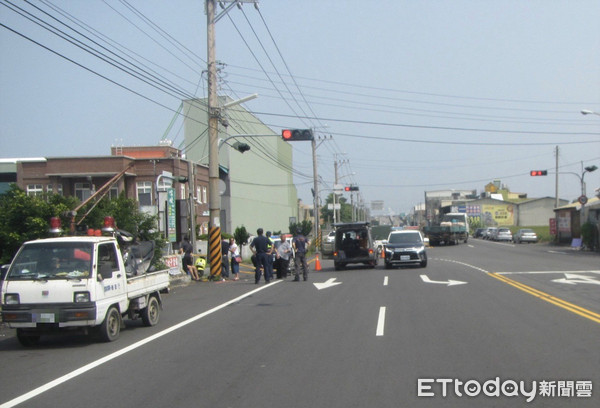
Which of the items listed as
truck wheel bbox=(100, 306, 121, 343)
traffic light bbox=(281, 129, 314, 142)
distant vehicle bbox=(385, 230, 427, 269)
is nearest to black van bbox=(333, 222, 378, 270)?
distant vehicle bbox=(385, 230, 427, 269)

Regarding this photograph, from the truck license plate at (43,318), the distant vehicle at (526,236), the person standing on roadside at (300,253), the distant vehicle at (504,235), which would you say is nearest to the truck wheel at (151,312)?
the truck license plate at (43,318)

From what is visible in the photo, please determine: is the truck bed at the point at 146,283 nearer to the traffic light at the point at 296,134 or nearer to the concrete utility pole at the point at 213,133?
the concrete utility pole at the point at 213,133

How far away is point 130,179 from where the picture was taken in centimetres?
4734

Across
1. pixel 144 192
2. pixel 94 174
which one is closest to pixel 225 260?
pixel 144 192

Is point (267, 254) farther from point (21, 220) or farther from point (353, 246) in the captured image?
point (21, 220)

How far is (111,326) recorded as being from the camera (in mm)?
10875

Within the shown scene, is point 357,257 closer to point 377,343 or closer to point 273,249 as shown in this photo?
A: point 273,249

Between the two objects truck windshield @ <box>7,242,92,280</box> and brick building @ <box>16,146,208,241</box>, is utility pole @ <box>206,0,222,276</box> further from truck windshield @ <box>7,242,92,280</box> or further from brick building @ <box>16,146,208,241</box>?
brick building @ <box>16,146,208,241</box>

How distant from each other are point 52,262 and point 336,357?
5.15 metres

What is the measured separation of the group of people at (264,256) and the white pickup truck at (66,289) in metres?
10.3

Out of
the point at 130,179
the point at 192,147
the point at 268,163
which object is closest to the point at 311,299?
the point at 130,179

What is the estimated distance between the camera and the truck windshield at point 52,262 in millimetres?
10320

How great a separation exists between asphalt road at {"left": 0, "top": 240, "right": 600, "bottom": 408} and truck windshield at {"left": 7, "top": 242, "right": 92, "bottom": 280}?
4.09 feet

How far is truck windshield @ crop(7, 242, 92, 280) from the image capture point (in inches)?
406
